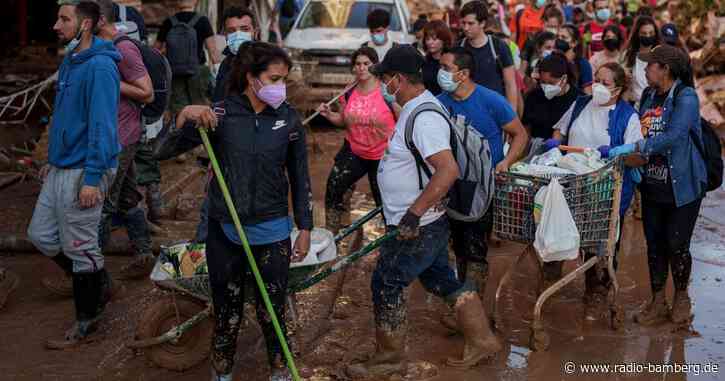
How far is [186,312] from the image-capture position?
5410 millimetres

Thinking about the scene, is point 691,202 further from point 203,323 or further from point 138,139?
point 138,139

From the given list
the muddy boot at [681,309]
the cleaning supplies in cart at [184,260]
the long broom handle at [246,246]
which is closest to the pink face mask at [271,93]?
the long broom handle at [246,246]

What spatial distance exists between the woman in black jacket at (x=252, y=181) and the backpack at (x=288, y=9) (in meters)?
13.3

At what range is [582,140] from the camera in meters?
6.55

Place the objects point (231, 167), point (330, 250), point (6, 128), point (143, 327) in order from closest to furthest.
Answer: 1. point (231, 167)
2. point (143, 327)
3. point (330, 250)
4. point (6, 128)

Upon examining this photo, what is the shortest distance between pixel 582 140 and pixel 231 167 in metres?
2.96

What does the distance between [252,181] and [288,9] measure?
44.7 ft

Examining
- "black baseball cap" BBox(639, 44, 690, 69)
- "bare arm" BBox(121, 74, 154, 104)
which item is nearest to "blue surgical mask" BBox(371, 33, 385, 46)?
"bare arm" BBox(121, 74, 154, 104)

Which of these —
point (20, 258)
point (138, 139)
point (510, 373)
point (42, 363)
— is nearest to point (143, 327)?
point (42, 363)

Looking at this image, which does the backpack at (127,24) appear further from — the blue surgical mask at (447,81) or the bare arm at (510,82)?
the bare arm at (510,82)

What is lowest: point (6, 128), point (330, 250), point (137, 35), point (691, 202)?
point (6, 128)

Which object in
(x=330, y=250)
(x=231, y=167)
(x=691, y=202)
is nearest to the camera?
(x=231, y=167)

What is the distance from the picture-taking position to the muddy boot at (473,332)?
17.8 feet

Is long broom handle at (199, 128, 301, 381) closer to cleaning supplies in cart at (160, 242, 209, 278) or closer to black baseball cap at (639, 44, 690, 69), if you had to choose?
cleaning supplies in cart at (160, 242, 209, 278)
